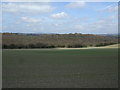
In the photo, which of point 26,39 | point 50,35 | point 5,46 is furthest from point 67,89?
point 50,35

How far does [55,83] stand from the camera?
8.62m

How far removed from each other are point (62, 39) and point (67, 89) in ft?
143

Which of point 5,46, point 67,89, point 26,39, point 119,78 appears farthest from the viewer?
point 26,39

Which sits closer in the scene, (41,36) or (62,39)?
(41,36)

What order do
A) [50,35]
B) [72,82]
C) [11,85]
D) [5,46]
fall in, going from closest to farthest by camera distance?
[11,85]
[72,82]
[5,46]
[50,35]

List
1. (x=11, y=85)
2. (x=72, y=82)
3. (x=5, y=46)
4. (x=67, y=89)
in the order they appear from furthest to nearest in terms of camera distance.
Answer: (x=5, y=46) → (x=72, y=82) → (x=11, y=85) → (x=67, y=89)

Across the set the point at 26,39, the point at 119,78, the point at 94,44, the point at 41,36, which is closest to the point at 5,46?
the point at 26,39

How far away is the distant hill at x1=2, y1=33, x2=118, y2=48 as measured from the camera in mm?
41875

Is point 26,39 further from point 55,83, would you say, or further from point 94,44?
point 55,83

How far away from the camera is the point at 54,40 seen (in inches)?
1951

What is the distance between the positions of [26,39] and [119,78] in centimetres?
3668

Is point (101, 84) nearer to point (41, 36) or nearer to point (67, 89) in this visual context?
point (67, 89)

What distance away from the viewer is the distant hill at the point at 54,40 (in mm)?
41875

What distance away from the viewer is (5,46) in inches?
1396
